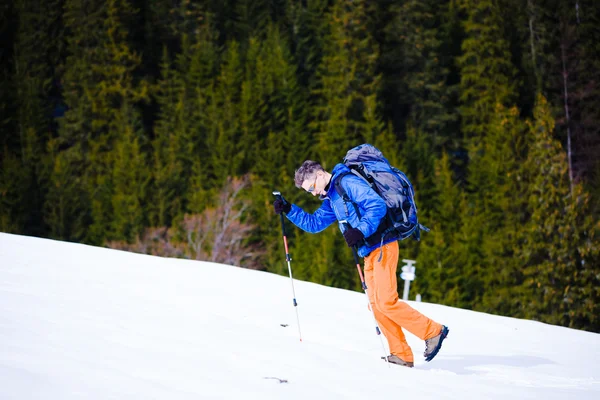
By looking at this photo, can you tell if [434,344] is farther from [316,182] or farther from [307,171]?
[307,171]

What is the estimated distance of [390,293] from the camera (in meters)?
5.87

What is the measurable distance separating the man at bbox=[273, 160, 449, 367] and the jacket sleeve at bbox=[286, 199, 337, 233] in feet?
0.92

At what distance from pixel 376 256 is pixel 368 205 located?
453 mm

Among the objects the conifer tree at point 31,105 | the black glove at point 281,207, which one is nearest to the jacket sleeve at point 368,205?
the black glove at point 281,207

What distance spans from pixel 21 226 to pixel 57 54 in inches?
818

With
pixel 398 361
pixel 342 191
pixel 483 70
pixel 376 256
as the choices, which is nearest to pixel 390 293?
pixel 376 256

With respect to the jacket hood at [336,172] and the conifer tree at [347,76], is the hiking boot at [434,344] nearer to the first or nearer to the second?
the jacket hood at [336,172]

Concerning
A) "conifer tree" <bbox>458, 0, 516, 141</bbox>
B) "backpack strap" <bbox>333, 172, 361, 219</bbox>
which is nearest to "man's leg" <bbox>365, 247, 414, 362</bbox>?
"backpack strap" <bbox>333, 172, 361, 219</bbox>

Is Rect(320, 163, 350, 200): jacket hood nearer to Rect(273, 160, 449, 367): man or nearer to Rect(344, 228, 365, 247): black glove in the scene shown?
Rect(273, 160, 449, 367): man

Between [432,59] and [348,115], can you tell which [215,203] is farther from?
[432,59]

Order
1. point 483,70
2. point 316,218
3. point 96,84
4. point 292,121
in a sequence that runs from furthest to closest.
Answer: point 96,84 → point 292,121 → point 483,70 → point 316,218

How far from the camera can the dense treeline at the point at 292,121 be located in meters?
44.6

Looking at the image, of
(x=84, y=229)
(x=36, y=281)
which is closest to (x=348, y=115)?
(x=84, y=229)

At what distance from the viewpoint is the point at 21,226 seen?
54938 mm
